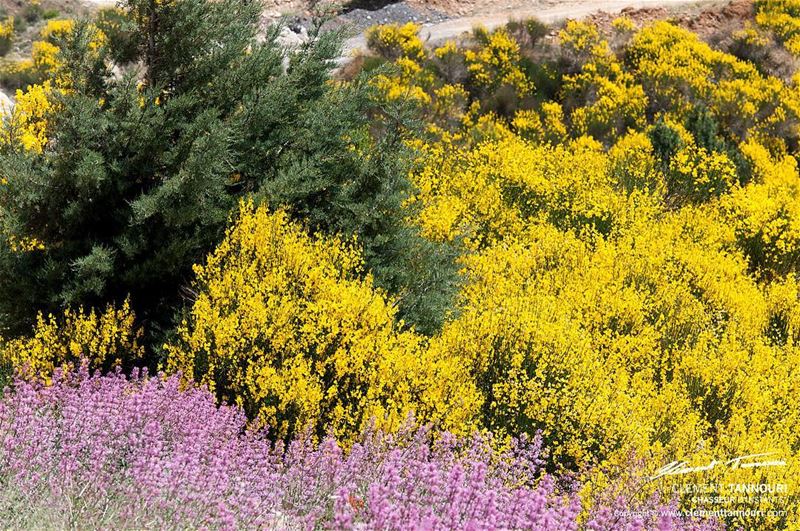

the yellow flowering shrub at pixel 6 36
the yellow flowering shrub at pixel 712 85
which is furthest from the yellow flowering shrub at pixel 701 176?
the yellow flowering shrub at pixel 6 36

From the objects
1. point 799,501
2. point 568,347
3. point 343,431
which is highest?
point 343,431

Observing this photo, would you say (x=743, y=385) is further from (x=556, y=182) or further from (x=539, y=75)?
(x=539, y=75)

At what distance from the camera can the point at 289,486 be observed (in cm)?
392

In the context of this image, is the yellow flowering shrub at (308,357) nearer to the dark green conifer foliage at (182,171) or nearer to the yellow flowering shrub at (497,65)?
the dark green conifer foliage at (182,171)

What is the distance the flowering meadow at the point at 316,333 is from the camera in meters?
3.64

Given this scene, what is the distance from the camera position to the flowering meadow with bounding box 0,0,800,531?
3641 millimetres

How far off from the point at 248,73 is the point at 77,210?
7.45 ft

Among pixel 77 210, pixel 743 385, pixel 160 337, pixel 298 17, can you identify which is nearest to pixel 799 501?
pixel 743 385

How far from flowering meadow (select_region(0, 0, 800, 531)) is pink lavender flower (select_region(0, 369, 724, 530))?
0.08ft

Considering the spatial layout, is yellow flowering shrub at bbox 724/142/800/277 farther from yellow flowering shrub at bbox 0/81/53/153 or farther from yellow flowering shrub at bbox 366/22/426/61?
yellow flowering shrub at bbox 0/81/53/153

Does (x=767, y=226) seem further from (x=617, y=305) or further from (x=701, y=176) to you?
(x=617, y=305)

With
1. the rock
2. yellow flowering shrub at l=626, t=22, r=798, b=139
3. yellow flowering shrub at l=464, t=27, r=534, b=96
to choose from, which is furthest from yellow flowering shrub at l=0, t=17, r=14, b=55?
yellow flowering shrub at l=626, t=22, r=798, b=139

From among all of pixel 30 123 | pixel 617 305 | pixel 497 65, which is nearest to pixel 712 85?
pixel 497 65

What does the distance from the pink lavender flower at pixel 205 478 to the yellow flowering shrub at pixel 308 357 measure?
0.53 metres
